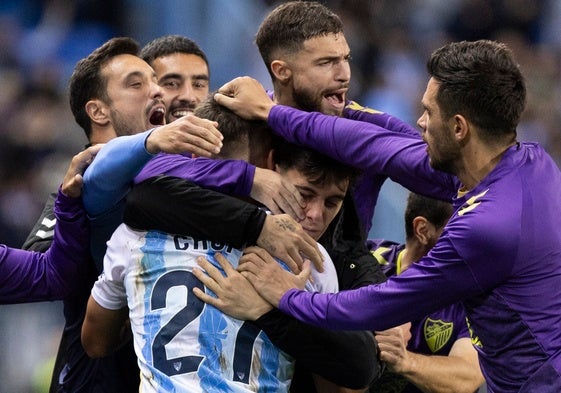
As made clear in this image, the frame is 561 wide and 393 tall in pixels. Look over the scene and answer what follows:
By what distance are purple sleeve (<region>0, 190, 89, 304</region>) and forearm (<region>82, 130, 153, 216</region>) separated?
0.24ft

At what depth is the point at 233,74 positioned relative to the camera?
8.48 metres

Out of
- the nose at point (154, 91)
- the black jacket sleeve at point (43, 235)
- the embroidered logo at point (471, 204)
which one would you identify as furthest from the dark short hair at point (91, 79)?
the embroidered logo at point (471, 204)

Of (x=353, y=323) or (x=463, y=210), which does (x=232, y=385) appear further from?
(x=463, y=210)

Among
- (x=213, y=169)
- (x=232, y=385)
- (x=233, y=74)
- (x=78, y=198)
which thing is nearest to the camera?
(x=232, y=385)

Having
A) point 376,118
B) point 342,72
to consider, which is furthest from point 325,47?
point 376,118

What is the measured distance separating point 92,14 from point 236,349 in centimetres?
562

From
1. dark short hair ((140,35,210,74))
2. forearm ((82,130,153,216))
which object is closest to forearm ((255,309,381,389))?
forearm ((82,130,153,216))

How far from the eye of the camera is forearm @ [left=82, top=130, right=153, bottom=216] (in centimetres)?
362

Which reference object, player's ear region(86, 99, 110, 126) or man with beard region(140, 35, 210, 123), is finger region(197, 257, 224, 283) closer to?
player's ear region(86, 99, 110, 126)

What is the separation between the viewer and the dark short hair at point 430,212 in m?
4.82

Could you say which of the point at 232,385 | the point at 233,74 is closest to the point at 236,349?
the point at 232,385

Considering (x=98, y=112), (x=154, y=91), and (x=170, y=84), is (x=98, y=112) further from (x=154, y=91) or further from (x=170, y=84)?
(x=170, y=84)

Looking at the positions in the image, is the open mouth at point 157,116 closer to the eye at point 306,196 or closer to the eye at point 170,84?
the eye at point 170,84

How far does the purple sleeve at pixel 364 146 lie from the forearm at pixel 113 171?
0.56 metres
